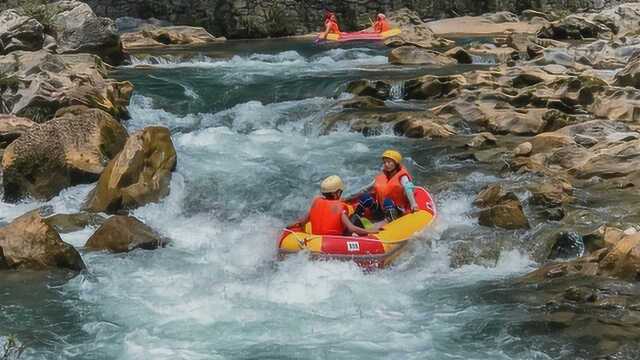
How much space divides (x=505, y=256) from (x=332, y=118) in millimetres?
6523

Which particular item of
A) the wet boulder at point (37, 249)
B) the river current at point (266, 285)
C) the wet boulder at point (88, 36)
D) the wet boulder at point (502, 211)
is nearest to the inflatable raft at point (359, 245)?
the river current at point (266, 285)

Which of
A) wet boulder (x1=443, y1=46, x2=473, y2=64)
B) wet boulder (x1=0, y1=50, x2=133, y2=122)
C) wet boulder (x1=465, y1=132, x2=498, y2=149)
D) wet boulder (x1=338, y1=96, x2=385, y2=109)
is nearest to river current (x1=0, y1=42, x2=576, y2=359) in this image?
wet boulder (x1=465, y1=132, x2=498, y2=149)

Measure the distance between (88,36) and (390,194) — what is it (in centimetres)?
1345

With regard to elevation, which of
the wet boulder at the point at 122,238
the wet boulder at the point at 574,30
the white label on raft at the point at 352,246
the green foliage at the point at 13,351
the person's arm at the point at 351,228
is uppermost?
the green foliage at the point at 13,351

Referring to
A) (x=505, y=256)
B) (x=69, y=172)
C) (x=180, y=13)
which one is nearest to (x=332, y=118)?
(x=69, y=172)

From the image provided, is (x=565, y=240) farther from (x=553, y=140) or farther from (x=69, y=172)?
(x=69, y=172)

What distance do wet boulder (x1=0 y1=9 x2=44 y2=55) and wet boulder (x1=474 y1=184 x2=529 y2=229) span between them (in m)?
12.7

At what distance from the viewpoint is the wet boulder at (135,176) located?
33.4 ft

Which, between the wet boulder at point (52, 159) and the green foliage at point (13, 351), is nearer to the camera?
the green foliage at point (13, 351)

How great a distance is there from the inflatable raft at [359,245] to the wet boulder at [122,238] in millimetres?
1690

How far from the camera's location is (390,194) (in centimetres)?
901

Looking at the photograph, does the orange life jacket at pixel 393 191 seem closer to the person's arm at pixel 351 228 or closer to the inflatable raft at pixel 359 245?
the inflatable raft at pixel 359 245

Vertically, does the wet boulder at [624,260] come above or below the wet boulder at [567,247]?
above

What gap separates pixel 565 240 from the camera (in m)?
8.18
